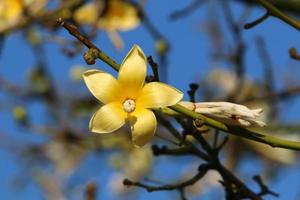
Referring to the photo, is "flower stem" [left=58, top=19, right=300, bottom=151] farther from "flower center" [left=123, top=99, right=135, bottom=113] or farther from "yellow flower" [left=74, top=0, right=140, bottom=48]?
"yellow flower" [left=74, top=0, right=140, bottom=48]

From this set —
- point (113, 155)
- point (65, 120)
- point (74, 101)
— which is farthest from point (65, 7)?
point (74, 101)

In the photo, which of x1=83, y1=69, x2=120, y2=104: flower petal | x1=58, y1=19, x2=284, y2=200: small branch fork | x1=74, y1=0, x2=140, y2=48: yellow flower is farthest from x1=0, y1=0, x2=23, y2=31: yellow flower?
x1=83, y1=69, x2=120, y2=104: flower petal

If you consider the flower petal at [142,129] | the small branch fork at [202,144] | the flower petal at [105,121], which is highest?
the flower petal at [105,121]

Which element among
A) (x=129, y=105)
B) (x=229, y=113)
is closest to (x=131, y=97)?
(x=129, y=105)

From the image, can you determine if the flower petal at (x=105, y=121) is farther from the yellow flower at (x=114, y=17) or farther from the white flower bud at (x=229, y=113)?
the yellow flower at (x=114, y=17)

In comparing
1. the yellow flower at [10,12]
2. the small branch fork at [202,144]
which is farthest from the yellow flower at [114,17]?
the small branch fork at [202,144]

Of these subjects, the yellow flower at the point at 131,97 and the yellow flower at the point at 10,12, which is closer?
the yellow flower at the point at 131,97

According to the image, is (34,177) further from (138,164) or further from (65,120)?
(65,120)
